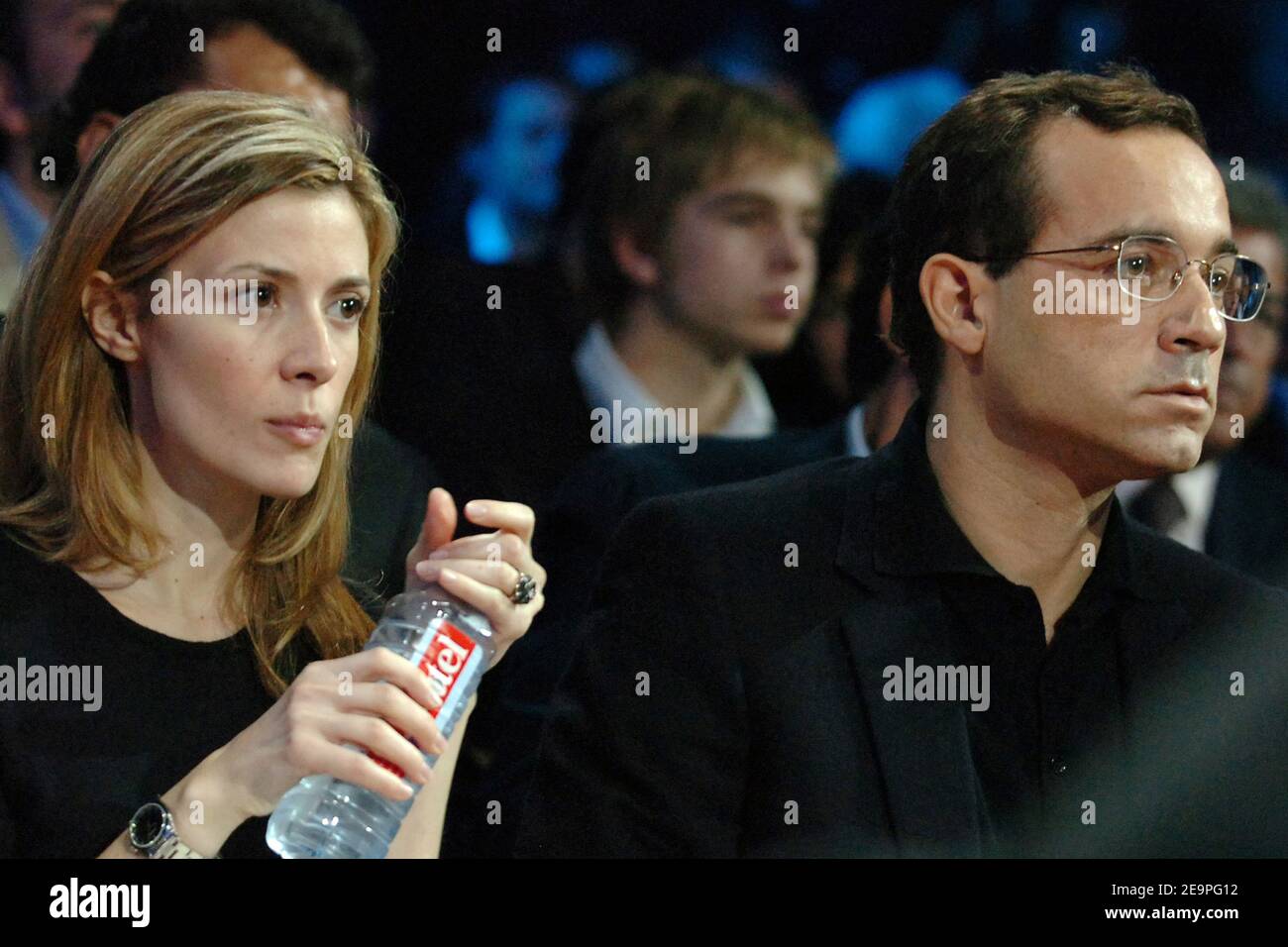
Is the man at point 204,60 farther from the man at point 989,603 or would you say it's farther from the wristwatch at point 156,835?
the wristwatch at point 156,835

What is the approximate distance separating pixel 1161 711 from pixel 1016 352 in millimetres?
562

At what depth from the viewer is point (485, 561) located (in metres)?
2.03

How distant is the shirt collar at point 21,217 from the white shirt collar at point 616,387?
1.04 m

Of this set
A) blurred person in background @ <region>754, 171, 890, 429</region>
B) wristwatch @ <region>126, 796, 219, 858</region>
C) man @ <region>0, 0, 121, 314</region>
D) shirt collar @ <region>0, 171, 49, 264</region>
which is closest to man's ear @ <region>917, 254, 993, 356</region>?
blurred person in background @ <region>754, 171, 890, 429</region>

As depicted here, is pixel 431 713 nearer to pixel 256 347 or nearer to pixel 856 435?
pixel 256 347

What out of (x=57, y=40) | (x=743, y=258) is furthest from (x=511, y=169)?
(x=57, y=40)

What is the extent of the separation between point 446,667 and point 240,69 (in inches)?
55.3

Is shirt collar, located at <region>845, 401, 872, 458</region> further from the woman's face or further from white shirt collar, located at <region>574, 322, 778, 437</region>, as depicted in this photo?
the woman's face

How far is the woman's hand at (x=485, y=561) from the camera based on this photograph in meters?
2.01

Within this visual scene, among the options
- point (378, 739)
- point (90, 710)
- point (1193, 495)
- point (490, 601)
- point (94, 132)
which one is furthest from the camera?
point (1193, 495)

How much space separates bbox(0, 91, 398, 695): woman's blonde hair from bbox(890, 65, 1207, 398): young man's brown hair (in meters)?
0.88

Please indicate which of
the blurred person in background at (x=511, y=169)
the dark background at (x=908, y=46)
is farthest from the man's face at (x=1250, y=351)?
the blurred person in background at (x=511, y=169)

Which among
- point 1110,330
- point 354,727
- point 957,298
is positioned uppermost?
point 957,298

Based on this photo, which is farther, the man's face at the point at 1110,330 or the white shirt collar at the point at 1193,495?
the white shirt collar at the point at 1193,495
